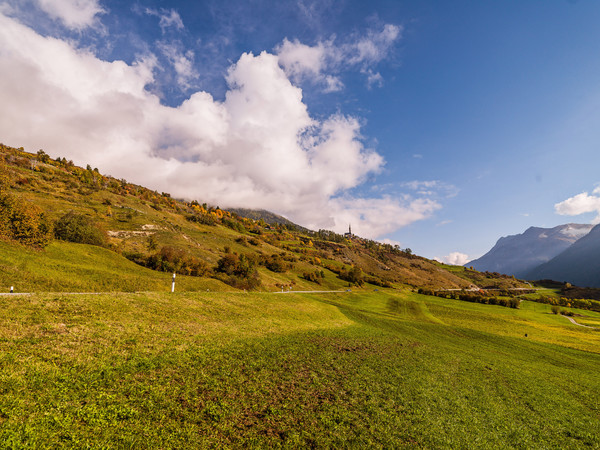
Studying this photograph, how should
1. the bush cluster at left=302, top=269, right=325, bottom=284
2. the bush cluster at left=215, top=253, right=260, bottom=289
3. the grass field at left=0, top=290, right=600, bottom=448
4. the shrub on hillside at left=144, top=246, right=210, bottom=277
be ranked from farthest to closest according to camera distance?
the bush cluster at left=302, top=269, right=325, bottom=284
the bush cluster at left=215, top=253, right=260, bottom=289
the shrub on hillside at left=144, top=246, right=210, bottom=277
the grass field at left=0, top=290, right=600, bottom=448

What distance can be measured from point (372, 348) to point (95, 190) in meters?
124

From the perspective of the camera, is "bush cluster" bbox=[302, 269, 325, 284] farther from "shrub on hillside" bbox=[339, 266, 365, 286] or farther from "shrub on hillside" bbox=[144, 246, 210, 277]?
"shrub on hillside" bbox=[144, 246, 210, 277]

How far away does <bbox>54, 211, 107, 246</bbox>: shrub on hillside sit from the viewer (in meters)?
43.4

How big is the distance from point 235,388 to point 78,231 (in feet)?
170

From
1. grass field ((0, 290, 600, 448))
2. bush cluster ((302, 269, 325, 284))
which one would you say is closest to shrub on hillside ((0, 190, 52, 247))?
grass field ((0, 290, 600, 448))

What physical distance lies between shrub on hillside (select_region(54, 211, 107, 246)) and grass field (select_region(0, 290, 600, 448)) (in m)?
36.5

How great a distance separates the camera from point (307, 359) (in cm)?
1498

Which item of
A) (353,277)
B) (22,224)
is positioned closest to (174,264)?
(22,224)

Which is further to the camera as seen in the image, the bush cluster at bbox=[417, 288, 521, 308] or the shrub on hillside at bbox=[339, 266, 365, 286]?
the shrub on hillside at bbox=[339, 266, 365, 286]

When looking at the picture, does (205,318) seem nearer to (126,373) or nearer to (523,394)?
(126,373)

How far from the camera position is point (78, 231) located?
44969 millimetres

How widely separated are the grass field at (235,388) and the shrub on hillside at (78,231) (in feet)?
120

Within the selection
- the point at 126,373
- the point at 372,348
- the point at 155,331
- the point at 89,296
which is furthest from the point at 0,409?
the point at 372,348

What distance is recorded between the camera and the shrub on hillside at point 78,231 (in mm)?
43438
